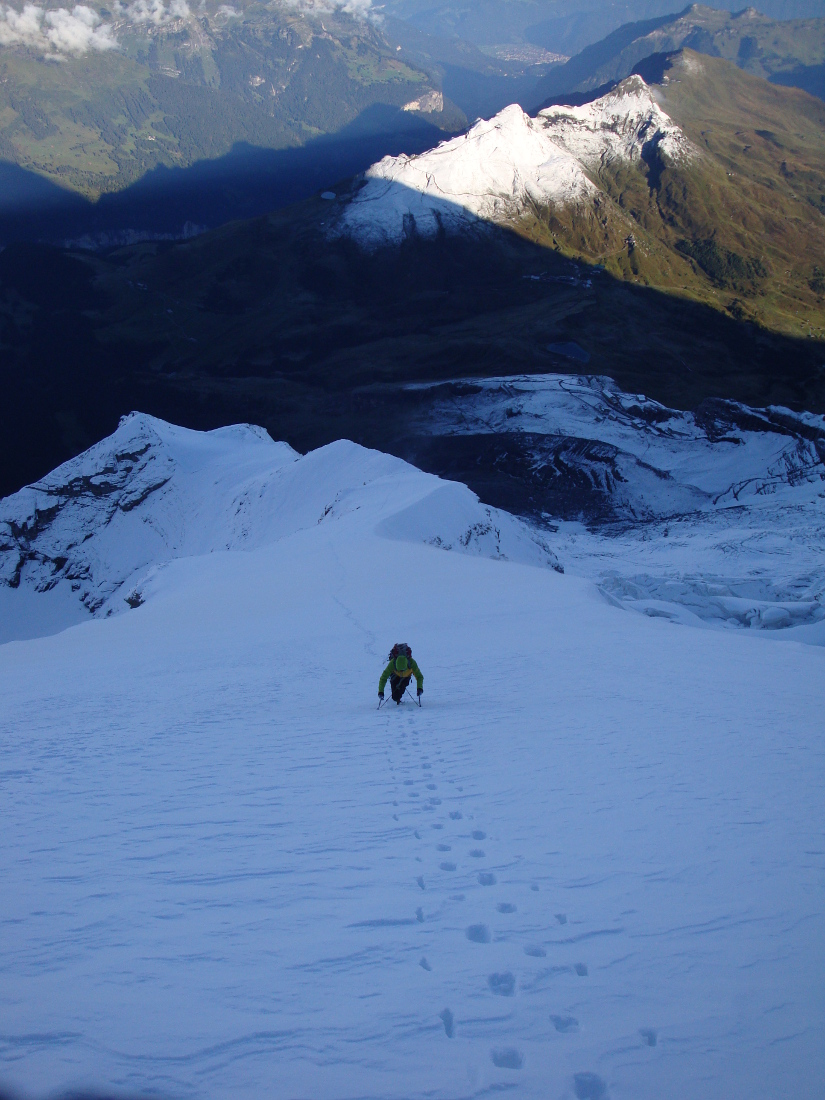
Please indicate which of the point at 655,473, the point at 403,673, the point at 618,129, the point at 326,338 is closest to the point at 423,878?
the point at 403,673

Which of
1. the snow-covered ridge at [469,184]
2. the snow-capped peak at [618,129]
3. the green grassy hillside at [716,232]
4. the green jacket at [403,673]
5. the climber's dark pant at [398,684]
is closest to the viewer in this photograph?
the green jacket at [403,673]

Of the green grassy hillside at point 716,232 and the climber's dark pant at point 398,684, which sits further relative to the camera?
the green grassy hillside at point 716,232

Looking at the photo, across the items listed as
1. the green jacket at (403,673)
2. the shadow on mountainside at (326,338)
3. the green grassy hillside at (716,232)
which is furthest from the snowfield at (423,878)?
the green grassy hillside at (716,232)

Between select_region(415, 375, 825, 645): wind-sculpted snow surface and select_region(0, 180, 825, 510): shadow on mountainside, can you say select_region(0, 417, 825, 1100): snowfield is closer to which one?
select_region(415, 375, 825, 645): wind-sculpted snow surface

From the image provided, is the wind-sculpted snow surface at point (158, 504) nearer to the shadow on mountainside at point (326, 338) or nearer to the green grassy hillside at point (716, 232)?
the shadow on mountainside at point (326, 338)

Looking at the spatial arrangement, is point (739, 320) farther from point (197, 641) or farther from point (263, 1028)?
point (263, 1028)

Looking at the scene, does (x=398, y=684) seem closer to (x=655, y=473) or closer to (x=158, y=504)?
(x=158, y=504)

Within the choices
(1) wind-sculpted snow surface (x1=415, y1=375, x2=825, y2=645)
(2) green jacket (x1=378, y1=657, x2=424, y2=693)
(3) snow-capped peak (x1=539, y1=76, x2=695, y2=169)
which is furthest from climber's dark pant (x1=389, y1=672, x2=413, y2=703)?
(3) snow-capped peak (x1=539, y1=76, x2=695, y2=169)

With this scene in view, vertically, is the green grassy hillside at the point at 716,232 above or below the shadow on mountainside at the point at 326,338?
above
